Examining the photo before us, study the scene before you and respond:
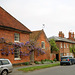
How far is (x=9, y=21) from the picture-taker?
21.0 meters

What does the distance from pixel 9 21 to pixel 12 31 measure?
1.79 metres

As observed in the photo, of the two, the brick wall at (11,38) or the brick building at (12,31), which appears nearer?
the brick wall at (11,38)

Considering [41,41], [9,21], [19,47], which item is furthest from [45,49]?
[9,21]

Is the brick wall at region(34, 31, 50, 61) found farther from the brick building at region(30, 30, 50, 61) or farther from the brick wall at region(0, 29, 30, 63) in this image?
the brick wall at region(0, 29, 30, 63)

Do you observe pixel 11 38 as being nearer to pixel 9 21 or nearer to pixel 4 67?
pixel 9 21

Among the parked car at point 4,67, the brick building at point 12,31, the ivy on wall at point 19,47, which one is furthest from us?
the brick building at point 12,31

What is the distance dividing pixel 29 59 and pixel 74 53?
23.3 m

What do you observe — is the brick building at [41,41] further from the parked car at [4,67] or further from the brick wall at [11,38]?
the parked car at [4,67]

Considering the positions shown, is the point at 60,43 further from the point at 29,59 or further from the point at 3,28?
the point at 3,28

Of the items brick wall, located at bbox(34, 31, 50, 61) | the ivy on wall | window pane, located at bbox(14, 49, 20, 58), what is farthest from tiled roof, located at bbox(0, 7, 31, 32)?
brick wall, located at bbox(34, 31, 50, 61)

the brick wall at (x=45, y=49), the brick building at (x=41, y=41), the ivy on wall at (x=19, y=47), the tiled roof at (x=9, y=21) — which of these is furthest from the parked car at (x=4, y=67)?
the brick wall at (x=45, y=49)

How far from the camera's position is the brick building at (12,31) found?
19.1m

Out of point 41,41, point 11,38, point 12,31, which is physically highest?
point 12,31

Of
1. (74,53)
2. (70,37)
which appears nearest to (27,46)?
(74,53)
